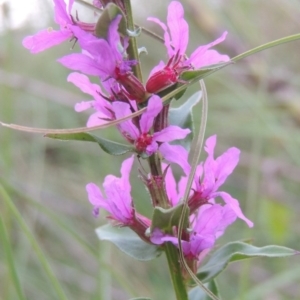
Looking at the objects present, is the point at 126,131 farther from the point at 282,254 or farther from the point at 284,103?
the point at 284,103

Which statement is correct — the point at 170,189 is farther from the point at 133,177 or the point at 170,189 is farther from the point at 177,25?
the point at 133,177

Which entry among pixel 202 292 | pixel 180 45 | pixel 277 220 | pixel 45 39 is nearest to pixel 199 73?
pixel 180 45

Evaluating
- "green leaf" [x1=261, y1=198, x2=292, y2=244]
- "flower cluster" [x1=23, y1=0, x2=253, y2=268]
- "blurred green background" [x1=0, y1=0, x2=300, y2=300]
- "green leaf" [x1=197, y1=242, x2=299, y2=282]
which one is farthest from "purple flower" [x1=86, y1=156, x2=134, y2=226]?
"green leaf" [x1=261, y1=198, x2=292, y2=244]

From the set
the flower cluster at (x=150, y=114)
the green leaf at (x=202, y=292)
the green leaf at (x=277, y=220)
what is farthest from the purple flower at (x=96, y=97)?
the green leaf at (x=277, y=220)

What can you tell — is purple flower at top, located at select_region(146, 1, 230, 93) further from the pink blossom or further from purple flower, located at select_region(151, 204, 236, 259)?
purple flower, located at select_region(151, 204, 236, 259)

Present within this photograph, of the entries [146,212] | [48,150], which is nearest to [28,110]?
[48,150]

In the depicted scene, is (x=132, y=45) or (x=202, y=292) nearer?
(x=132, y=45)
